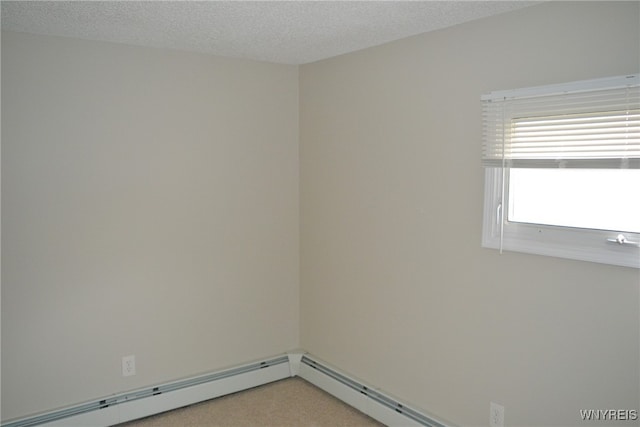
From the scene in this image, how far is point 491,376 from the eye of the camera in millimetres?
2611

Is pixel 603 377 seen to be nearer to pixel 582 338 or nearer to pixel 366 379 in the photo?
pixel 582 338

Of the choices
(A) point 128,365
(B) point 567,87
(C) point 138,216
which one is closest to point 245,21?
(C) point 138,216

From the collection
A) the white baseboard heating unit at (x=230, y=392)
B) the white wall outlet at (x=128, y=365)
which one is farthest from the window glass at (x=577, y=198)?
the white wall outlet at (x=128, y=365)

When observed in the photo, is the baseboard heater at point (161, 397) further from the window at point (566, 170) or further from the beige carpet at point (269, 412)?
the window at point (566, 170)

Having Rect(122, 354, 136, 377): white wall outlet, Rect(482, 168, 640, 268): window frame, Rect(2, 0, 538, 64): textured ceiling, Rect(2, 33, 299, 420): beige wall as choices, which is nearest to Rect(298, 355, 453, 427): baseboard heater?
Rect(2, 33, 299, 420): beige wall

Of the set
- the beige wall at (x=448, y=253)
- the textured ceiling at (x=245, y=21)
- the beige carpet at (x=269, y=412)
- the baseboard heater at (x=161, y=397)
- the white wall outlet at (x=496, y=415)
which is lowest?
the beige carpet at (x=269, y=412)

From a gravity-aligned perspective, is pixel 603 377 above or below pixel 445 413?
above

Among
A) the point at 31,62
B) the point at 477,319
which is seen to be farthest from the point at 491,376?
the point at 31,62

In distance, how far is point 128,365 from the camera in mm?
3238

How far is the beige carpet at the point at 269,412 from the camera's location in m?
3.16

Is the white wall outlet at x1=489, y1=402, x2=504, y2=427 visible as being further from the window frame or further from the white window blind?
the white window blind

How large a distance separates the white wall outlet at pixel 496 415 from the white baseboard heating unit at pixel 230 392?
0.27 metres

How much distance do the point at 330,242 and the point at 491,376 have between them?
147 centimetres

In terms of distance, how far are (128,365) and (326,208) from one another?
1699mm
